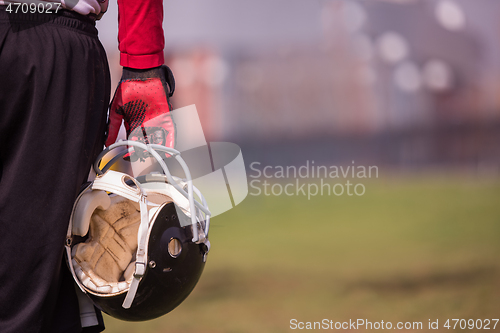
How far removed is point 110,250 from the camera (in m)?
0.81

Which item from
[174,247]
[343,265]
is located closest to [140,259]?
[174,247]

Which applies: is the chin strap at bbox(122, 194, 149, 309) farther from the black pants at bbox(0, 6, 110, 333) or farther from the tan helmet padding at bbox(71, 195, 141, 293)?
the black pants at bbox(0, 6, 110, 333)

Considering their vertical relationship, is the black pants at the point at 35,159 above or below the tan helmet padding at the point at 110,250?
above

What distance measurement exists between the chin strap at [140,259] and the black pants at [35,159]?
0.40ft

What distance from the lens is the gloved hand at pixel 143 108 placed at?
938 millimetres

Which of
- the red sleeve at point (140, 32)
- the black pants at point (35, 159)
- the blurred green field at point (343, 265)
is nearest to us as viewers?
the black pants at point (35, 159)

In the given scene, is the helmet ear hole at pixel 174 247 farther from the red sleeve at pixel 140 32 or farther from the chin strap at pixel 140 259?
the red sleeve at pixel 140 32

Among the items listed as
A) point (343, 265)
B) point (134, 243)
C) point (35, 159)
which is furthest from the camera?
point (343, 265)

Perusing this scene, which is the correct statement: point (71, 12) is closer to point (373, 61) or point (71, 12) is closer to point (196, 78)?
point (196, 78)

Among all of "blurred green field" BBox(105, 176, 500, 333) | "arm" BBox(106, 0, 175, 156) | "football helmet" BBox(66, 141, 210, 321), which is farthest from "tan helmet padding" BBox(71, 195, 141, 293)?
"blurred green field" BBox(105, 176, 500, 333)

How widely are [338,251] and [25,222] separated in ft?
13.8

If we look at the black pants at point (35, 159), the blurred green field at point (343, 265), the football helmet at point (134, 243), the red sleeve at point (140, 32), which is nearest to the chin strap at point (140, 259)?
the football helmet at point (134, 243)

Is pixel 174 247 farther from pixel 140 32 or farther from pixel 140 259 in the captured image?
pixel 140 32

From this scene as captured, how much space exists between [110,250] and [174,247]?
0.38ft
